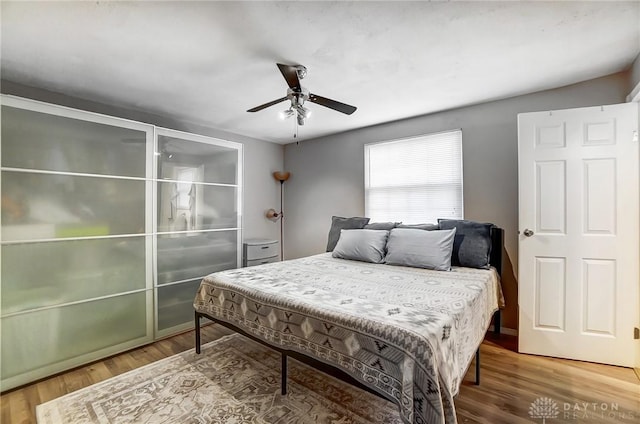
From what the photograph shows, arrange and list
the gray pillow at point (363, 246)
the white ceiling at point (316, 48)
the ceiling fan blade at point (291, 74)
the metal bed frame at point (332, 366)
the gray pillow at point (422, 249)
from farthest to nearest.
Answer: the gray pillow at point (363, 246) → the gray pillow at point (422, 249) → the ceiling fan blade at point (291, 74) → the white ceiling at point (316, 48) → the metal bed frame at point (332, 366)

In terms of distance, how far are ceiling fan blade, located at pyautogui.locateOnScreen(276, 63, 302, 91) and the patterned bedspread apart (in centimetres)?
152

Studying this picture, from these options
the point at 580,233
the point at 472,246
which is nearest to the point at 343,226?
the point at 472,246

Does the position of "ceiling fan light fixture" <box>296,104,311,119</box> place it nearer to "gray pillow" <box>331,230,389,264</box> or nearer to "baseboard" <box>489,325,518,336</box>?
"gray pillow" <box>331,230,389,264</box>

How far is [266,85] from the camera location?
8.69ft

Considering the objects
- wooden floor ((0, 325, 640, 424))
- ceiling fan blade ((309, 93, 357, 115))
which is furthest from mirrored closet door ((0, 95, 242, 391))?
ceiling fan blade ((309, 93, 357, 115))

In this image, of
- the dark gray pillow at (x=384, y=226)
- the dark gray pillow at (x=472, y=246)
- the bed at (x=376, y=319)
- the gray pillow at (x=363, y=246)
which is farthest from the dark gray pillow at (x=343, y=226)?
the dark gray pillow at (x=472, y=246)

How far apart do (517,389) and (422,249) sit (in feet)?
3.98

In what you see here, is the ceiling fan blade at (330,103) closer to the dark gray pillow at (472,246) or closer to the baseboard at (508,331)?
the dark gray pillow at (472,246)

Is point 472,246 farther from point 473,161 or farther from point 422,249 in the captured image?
point 473,161

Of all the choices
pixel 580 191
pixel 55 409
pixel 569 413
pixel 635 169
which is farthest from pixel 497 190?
pixel 55 409

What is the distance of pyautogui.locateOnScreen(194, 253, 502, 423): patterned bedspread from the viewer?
1.26m

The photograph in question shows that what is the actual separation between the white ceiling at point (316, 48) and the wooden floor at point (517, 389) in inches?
96.7

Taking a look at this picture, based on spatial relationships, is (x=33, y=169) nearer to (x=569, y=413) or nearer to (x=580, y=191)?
(x=569, y=413)

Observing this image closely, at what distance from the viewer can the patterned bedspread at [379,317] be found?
126 centimetres
